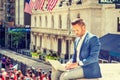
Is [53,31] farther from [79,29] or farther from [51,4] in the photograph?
[79,29]

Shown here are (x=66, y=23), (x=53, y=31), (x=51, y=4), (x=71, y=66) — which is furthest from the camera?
(x=53, y=31)

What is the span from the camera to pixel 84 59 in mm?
7457

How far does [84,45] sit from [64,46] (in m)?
37.4

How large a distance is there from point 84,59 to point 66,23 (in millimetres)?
36333

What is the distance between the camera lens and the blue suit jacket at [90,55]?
7352 mm

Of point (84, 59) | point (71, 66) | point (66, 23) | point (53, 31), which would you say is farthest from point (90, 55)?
point (53, 31)

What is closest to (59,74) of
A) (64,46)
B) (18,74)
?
(18,74)

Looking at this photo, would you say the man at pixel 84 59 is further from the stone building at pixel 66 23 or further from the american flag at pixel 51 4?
the stone building at pixel 66 23

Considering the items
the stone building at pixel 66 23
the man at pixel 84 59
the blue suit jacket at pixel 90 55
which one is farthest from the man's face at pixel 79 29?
the stone building at pixel 66 23

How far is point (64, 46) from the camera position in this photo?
1769 inches

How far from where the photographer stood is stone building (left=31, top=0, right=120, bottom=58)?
36656mm

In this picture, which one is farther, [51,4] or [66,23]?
[66,23]

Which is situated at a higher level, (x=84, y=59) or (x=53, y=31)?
(x=84, y=59)

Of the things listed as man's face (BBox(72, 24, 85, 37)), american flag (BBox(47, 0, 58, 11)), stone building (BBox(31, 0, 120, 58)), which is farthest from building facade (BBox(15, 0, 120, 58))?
man's face (BBox(72, 24, 85, 37))
